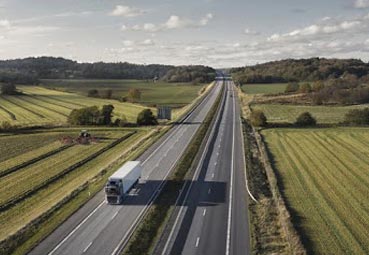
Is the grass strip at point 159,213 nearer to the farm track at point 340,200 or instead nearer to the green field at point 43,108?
the farm track at point 340,200

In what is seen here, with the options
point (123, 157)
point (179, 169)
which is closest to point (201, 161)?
point (179, 169)

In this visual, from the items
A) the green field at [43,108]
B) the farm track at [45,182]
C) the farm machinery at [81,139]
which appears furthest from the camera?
the green field at [43,108]

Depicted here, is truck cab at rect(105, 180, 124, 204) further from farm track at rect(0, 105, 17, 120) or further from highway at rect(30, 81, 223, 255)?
farm track at rect(0, 105, 17, 120)

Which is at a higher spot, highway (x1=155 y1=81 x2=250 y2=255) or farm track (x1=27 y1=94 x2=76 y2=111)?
farm track (x1=27 y1=94 x2=76 y2=111)

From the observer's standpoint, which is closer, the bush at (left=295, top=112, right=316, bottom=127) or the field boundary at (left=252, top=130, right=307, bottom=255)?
the field boundary at (left=252, top=130, right=307, bottom=255)

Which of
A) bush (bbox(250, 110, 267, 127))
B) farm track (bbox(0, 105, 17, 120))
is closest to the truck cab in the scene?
bush (bbox(250, 110, 267, 127))

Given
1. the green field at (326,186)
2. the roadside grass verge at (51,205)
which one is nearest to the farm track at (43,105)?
the roadside grass verge at (51,205)

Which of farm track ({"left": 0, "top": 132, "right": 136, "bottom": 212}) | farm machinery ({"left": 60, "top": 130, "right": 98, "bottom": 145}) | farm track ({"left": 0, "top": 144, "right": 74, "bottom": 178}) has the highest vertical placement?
farm machinery ({"left": 60, "top": 130, "right": 98, "bottom": 145})

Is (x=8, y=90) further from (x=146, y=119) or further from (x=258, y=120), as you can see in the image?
(x=258, y=120)
